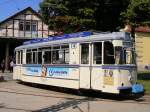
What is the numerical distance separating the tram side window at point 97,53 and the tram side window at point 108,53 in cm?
32

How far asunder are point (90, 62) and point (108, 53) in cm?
114

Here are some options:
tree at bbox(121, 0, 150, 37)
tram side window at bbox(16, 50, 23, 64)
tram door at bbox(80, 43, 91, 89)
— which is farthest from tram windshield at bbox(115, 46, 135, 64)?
tram side window at bbox(16, 50, 23, 64)

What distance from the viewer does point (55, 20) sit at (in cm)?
3334

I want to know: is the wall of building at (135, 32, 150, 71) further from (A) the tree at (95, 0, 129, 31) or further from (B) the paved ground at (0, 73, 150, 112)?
(B) the paved ground at (0, 73, 150, 112)

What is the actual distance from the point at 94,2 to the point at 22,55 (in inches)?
240

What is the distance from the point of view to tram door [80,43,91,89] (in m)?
20.4

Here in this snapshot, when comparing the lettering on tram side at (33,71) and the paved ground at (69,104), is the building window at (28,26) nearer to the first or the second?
the lettering on tram side at (33,71)

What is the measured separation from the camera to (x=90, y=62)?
20.3m

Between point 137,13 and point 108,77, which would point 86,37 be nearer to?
point 108,77

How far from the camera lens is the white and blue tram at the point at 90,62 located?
19250mm

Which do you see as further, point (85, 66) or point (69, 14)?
point (69, 14)

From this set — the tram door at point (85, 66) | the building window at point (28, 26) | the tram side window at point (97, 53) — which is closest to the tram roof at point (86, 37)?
the tram side window at point (97, 53)

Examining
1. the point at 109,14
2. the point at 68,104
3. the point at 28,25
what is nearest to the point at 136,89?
the point at 68,104

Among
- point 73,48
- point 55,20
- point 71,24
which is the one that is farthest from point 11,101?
point 55,20
